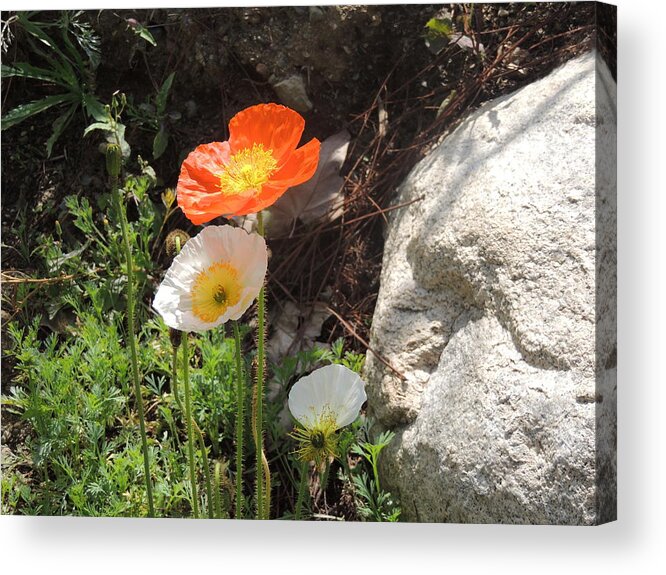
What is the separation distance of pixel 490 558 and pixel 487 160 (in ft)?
2.49

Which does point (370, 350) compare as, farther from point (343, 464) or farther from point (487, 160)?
point (487, 160)

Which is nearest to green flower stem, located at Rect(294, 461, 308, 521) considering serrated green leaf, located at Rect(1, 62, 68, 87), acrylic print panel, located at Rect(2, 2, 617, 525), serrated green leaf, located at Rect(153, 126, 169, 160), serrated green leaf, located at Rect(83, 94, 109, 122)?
acrylic print panel, located at Rect(2, 2, 617, 525)

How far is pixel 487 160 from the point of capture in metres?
1.94

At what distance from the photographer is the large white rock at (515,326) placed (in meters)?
1.76

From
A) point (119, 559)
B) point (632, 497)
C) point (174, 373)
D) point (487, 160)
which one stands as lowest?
point (119, 559)

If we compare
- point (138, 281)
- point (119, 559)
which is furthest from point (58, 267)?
point (119, 559)

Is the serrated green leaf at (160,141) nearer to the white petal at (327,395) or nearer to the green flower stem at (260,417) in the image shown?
the green flower stem at (260,417)

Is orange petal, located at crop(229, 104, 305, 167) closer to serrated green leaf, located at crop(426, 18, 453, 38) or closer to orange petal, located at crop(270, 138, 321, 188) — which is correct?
orange petal, located at crop(270, 138, 321, 188)

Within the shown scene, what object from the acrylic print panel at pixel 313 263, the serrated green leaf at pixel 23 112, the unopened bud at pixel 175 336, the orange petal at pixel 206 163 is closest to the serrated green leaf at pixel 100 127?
the acrylic print panel at pixel 313 263

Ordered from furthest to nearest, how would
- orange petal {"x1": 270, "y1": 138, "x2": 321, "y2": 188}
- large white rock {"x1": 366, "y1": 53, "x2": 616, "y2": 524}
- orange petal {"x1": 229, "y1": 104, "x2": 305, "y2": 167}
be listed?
orange petal {"x1": 229, "y1": 104, "x2": 305, "y2": 167}
orange petal {"x1": 270, "y1": 138, "x2": 321, "y2": 188}
large white rock {"x1": 366, "y1": 53, "x2": 616, "y2": 524}

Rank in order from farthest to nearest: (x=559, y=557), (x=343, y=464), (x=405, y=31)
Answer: (x=405, y=31) → (x=343, y=464) → (x=559, y=557)

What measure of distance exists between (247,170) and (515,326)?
60 cm

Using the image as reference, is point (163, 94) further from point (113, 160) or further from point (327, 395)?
point (327, 395)

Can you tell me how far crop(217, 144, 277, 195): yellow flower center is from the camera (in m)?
1.92
